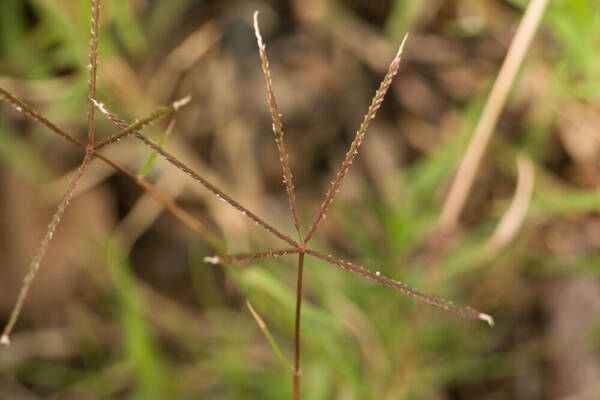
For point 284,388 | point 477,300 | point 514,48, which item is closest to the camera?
point 514,48

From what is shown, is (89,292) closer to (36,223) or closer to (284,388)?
(36,223)

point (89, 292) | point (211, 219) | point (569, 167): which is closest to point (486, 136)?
point (569, 167)

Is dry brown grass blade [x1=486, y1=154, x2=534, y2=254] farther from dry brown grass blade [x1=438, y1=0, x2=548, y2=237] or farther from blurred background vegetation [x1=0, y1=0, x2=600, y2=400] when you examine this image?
dry brown grass blade [x1=438, y1=0, x2=548, y2=237]

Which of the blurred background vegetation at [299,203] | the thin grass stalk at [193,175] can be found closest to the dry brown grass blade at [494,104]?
the blurred background vegetation at [299,203]

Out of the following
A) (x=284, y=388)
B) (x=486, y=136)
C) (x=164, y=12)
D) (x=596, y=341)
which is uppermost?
(x=164, y=12)

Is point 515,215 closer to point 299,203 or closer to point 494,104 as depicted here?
point 494,104

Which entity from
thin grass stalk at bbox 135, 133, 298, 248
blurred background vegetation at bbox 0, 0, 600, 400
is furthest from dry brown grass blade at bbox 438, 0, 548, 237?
thin grass stalk at bbox 135, 133, 298, 248

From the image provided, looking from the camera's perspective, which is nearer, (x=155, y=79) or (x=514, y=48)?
(x=514, y=48)

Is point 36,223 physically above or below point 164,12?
below

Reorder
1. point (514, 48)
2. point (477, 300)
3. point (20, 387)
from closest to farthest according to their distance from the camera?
point (514, 48), point (477, 300), point (20, 387)
